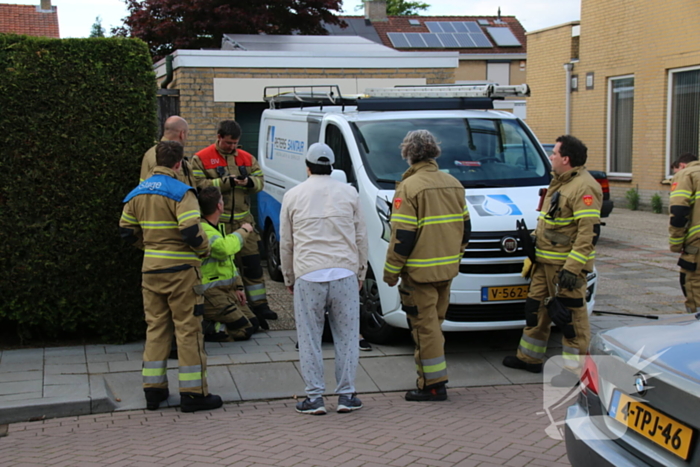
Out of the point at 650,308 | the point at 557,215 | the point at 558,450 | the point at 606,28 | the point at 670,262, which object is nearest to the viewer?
the point at 558,450

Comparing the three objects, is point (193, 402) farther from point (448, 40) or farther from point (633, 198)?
point (448, 40)

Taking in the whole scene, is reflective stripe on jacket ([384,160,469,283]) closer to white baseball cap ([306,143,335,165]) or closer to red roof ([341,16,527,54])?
white baseball cap ([306,143,335,165])

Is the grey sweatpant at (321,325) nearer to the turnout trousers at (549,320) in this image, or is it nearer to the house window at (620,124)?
the turnout trousers at (549,320)

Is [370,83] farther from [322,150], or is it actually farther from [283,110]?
[322,150]

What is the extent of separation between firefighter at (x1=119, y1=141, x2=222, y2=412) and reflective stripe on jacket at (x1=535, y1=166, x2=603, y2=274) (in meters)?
2.75

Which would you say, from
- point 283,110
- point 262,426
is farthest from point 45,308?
point 283,110

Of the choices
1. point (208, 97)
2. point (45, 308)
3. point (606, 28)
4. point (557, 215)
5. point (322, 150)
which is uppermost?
point (606, 28)

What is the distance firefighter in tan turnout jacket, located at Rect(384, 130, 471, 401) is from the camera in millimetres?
5539

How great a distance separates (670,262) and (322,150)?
25.9 ft

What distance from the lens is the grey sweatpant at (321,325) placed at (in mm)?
5320

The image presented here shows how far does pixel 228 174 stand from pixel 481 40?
3946 cm

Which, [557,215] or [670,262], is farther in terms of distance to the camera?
[670,262]

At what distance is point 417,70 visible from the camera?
513 inches

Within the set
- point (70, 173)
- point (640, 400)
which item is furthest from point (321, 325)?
point (70, 173)
